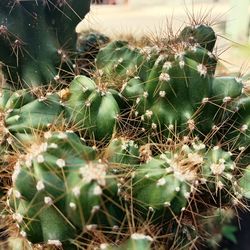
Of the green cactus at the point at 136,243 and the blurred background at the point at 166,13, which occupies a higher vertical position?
the green cactus at the point at 136,243

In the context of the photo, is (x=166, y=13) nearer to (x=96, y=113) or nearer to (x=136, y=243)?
(x=96, y=113)

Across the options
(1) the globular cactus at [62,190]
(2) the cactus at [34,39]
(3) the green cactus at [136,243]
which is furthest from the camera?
(2) the cactus at [34,39]

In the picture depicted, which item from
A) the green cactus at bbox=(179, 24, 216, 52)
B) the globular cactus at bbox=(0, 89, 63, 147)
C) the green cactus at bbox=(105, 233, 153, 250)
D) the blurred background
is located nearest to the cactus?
the globular cactus at bbox=(0, 89, 63, 147)

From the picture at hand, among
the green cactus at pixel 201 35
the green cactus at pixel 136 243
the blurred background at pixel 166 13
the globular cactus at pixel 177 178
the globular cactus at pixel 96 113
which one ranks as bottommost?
the blurred background at pixel 166 13

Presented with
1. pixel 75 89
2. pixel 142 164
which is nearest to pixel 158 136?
pixel 142 164

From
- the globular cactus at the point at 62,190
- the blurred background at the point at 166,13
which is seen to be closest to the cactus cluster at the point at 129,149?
the globular cactus at the point at 62,190

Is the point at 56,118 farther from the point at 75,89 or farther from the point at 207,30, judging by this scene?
the point at 207,30

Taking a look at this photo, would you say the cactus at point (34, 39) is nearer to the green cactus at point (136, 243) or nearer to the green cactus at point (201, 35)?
the green cactus at point (201, 35)

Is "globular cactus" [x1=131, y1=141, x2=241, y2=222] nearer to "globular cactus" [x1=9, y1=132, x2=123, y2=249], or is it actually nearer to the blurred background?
"globular cactus" [x1=9, y1=132, x2=123, y2=249]
